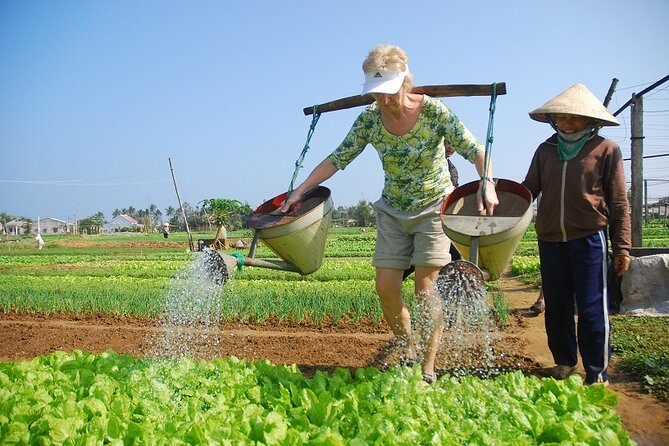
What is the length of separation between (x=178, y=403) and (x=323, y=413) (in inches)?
26.8

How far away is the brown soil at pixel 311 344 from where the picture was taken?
3.07 meters

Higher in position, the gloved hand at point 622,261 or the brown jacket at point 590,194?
the brown jacket at point 590,194

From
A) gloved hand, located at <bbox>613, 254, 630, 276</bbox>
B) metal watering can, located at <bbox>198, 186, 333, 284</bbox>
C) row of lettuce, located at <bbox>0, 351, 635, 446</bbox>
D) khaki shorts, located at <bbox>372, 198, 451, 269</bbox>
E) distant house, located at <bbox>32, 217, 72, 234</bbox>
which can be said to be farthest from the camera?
distant house, located at <bbox>32, 217, 72, 234</bbox>

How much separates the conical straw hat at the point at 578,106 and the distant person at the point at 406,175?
571 mm

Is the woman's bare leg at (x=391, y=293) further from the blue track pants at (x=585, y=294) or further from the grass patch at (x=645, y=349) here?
the grass patch at (x=645, y=349)

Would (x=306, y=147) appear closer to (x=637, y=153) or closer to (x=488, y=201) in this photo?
(x=488, y=201)

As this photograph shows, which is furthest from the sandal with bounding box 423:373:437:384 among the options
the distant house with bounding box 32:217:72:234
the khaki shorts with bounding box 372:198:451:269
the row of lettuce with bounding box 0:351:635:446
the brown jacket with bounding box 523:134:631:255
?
the distant house with bounding box 32:217:72:234

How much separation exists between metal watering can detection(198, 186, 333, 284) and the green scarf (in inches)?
52.6

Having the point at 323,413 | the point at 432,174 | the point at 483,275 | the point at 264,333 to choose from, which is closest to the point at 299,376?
the point at 323,413

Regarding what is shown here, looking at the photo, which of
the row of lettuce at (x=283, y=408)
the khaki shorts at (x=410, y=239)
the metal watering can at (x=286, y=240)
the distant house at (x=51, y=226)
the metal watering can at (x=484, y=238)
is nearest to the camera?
the row of lettuce at (x=283, y=408)

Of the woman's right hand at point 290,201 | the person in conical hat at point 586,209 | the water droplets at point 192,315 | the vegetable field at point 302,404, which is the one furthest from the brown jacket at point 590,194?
the water droplets at point 192,315

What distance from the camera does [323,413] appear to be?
2.35 meters

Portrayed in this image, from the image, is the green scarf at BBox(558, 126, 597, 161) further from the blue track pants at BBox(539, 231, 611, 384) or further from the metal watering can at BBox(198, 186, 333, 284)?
the metal watering can at BBox(198, 186, 333, 284)

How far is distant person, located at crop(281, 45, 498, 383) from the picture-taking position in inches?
118
